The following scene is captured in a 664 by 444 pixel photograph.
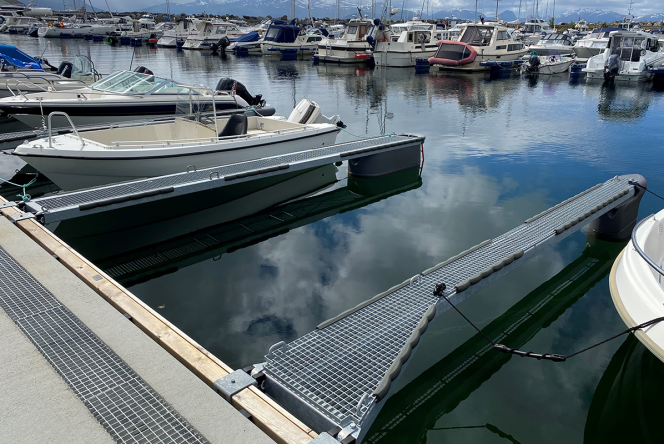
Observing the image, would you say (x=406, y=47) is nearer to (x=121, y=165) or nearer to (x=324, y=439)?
(x=121, y=165)

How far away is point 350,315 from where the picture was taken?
442cm

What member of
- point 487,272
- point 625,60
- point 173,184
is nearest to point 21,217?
point 173,184

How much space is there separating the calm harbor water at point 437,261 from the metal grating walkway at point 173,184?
80 cm

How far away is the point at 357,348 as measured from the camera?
153 inches

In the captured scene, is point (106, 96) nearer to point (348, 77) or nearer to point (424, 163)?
point (424, 163)

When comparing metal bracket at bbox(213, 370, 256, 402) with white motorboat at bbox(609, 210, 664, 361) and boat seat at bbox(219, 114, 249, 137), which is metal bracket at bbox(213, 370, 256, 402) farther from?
boat seat at bbox(219, 114, 249, 137)

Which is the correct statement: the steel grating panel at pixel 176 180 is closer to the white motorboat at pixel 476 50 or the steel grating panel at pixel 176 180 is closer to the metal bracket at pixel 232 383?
the metal bracket at pixel 232 383

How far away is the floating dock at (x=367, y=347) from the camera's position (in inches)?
125

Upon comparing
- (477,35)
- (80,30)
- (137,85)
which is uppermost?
(80,30)

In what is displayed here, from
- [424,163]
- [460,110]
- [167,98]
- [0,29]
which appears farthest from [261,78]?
[0,29]

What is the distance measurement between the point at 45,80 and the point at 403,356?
15308mm

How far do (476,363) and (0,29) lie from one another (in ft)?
272

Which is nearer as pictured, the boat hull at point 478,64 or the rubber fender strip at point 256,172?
the rubber fender strip at point 256,172

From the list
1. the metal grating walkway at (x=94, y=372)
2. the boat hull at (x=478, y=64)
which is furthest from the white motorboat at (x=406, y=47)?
the metal grating walkway at (x=94, y=372)
